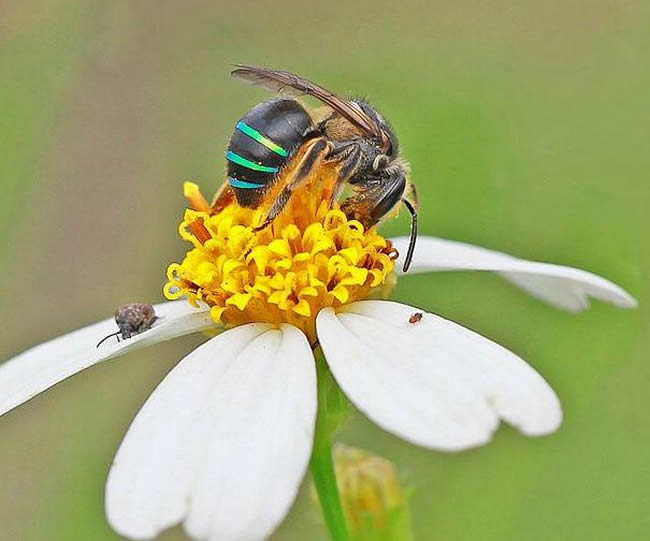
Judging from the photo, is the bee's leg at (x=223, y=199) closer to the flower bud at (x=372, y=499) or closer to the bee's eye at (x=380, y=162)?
the bee's eye at (x=380, y=162)

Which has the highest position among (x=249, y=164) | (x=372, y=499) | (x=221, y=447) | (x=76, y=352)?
(x=249, y=164)

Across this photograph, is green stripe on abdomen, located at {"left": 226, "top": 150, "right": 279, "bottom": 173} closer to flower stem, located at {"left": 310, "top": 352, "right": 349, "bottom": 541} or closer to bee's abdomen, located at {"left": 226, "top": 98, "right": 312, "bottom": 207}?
bee's abdomen, located at {"left": 226, "top": 98, "right": 312, "bottom": 207}

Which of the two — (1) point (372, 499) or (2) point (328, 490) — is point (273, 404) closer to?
(2) point (328, 490)

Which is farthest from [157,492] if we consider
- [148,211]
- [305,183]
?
[148,211]

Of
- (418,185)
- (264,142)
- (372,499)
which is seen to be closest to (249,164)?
(264,142)

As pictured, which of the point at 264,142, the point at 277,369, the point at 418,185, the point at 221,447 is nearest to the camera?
the point at 221,447

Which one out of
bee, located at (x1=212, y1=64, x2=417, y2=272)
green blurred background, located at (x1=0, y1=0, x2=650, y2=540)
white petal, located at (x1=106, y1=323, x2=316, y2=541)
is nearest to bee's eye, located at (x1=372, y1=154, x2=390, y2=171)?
bee, located at (x1=212, y1=64, x2=417, y2=272)

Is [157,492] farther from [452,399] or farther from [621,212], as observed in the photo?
[621,212]
